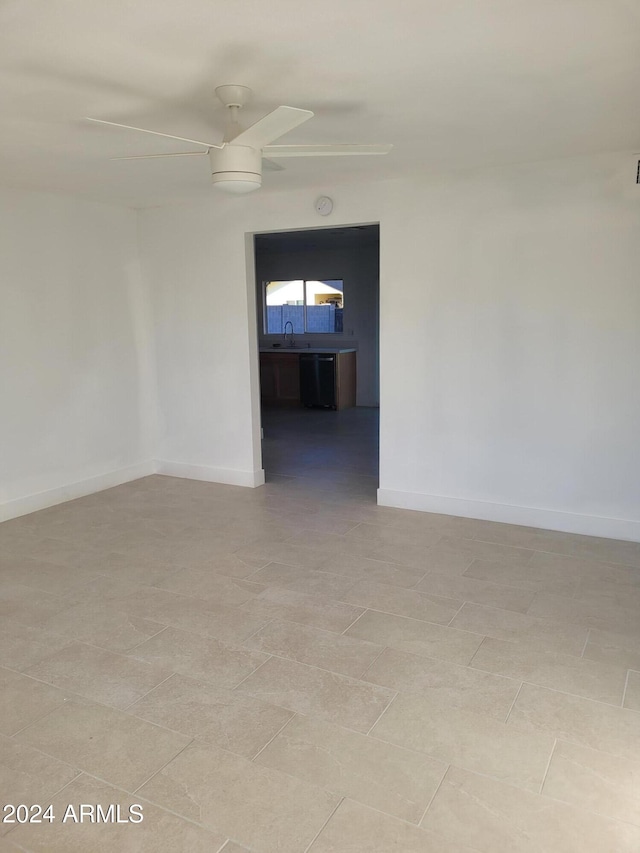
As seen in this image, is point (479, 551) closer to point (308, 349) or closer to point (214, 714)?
point (214, 714)

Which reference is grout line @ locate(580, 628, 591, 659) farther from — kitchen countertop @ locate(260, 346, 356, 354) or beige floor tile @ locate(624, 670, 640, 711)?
kitchen countertop @ locate(260, 346, 356, 354)

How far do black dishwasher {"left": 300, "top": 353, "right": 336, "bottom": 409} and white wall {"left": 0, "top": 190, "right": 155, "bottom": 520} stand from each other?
3656 mm

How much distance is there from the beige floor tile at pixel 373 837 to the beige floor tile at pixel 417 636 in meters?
0.94

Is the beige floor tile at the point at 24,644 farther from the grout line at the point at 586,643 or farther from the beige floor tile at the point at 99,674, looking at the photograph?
the grout line at the point at 586,643

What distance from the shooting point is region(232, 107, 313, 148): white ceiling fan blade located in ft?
7.34

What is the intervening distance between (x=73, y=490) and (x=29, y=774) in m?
3.24

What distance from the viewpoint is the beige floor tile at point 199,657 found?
2658mm

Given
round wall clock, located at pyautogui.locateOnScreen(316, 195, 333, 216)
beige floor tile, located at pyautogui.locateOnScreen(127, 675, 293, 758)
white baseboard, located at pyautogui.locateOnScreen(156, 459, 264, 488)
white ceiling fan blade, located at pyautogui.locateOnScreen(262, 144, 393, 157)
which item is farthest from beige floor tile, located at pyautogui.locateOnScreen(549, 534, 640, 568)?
round wall clock, located at pyautogui.locateOnScreen(316, 195, 333, 216)

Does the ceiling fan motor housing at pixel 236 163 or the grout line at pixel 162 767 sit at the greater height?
the ceiling fan motor housing at pixel 236 163

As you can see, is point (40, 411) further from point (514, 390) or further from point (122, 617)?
point (514, 390)

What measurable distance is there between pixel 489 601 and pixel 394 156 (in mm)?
2514

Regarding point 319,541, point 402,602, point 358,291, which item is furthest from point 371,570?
point 358,291

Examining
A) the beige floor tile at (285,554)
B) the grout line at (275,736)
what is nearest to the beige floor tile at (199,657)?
the grout line at (275,736)

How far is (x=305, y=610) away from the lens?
10.5ft
